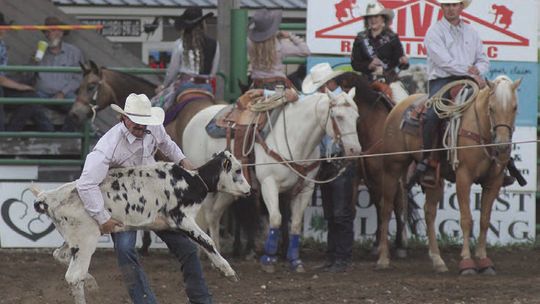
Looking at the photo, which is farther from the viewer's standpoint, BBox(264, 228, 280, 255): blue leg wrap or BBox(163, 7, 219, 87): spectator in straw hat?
BBox(163, 7, 219, 87): spectator in straw hat

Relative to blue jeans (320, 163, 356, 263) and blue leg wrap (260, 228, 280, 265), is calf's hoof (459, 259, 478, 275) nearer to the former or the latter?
blue jeans (320, 163, 356, 263)

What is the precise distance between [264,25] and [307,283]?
303 centimetres

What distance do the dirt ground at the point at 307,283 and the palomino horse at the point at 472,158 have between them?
0.27 metres

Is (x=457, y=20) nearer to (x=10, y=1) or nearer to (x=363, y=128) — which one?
(x=363, y=128)

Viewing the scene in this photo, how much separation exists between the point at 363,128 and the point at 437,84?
1.04m

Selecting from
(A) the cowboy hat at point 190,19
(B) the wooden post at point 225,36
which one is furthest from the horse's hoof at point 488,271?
(A) the cowboy hat at point 190,19

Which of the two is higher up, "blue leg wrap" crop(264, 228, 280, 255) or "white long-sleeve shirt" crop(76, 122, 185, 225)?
"white long-sleeve shirt" crop(76, 122, 185, 225)

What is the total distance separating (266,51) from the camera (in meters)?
13.5

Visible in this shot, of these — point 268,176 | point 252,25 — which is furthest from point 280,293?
point 252,25

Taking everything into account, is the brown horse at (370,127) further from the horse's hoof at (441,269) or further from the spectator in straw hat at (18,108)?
the spectator in straw hat at (18,108)

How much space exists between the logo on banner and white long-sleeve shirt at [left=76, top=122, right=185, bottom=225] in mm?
4995

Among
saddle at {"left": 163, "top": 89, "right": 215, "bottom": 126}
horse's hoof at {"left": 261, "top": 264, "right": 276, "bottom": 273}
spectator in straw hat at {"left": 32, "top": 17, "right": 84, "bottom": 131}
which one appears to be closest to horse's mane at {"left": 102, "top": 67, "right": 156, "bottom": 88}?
saddle at {"left": 163, "top": 89, "right": 215, "bottom": 126}

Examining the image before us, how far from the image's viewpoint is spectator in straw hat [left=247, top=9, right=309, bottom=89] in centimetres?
1343

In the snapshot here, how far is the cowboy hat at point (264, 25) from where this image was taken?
13406 mm
